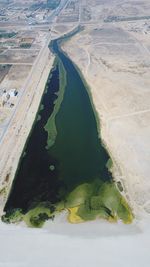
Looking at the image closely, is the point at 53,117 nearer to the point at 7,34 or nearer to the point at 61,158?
the point at 61,158

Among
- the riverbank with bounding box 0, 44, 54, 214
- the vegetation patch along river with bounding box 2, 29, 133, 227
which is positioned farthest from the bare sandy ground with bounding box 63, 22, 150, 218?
the riverbank with bounding box 0, 44, 54, 214

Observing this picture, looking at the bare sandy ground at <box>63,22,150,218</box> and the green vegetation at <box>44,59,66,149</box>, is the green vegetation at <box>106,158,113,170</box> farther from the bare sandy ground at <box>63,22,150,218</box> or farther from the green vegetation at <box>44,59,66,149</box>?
the green vegetation at <box>44,59,66,149</box>

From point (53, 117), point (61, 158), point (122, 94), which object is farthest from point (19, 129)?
point (122, 94)

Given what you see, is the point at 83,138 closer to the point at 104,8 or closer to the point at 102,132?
the point at 102,132

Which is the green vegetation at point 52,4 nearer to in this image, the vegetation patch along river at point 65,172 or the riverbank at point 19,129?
the riverbank at point 19,129

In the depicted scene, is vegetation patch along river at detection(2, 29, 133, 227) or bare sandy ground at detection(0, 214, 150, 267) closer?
bare sandy ground at detection(0, 214, 150, 267)

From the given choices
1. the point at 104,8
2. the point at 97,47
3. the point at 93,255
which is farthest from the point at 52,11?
the point at 93,255

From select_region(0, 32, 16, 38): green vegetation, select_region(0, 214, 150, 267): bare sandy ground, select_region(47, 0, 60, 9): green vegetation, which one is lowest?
select_region(47, 0, 60, 9): green vegetation
